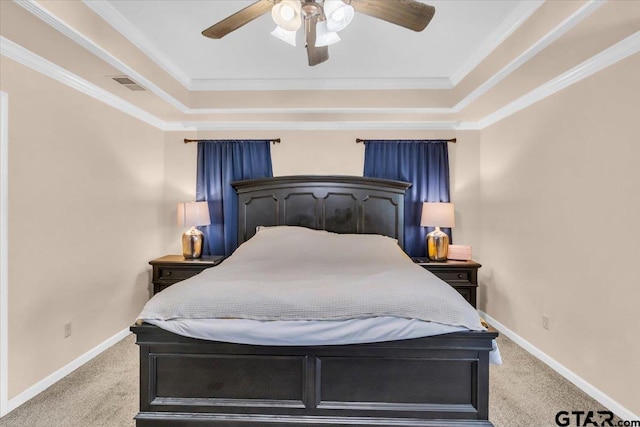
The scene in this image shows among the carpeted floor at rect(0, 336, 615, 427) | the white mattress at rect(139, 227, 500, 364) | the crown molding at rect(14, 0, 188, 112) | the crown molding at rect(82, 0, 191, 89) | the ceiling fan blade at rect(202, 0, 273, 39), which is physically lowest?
the carpeted floor at rect(0, 336, 615, 427)

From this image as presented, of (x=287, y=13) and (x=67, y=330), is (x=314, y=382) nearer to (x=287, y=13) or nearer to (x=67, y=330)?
(x=287, y=13)

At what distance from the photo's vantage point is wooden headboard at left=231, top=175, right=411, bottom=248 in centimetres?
366

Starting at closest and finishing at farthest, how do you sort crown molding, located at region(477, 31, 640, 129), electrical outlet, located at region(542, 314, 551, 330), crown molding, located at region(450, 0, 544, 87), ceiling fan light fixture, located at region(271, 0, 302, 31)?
1. ceiling fan light fixture, located at region(271, 0, 302, 31)
2. crown molding, located at region(477, 31, 640, 129)
3. crown molding, located at region(450, 0, 544, 87)
4. electrical outlet, located at region(542, 314, 551, 330)

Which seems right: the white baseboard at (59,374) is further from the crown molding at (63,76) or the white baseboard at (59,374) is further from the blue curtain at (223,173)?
the crown molding at (63,76)

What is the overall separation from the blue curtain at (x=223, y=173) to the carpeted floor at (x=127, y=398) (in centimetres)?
156

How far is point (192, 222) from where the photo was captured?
354 centimetres

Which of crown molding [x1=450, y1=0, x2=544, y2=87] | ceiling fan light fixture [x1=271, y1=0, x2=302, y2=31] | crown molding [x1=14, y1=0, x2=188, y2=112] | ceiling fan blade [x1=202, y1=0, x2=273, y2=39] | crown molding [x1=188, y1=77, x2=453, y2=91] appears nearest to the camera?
ceiling fan light fixture [x1=271, y1=0, x2=302, y2=31]

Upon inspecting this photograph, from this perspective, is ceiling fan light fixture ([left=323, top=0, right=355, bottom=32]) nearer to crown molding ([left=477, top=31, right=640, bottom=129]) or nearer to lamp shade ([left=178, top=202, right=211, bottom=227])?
crown molding ([left=477, top=31, right=640, bottom=129])

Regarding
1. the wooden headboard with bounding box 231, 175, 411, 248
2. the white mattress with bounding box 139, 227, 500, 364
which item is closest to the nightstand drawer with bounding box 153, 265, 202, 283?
the wooden headboard with bounding box 231, 175, 411, 248

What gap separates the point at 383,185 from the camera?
3699mm

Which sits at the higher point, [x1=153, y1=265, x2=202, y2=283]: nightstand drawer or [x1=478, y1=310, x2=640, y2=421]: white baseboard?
[x1=153, y1=265, x2=202, y2=283]: nightstand drawer

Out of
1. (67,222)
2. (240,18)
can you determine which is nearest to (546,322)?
(240,18)

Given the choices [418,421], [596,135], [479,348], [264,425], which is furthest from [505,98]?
[264,425]

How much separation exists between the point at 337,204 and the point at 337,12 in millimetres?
2296
